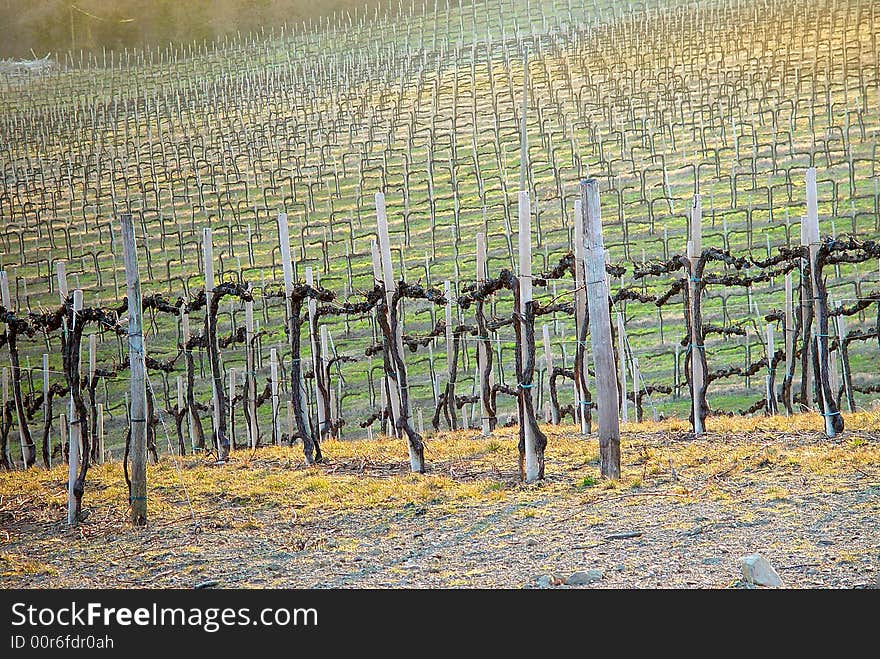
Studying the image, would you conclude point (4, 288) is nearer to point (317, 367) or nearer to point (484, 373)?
point (317, 367)

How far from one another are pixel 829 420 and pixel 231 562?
→ 4030 millimetres

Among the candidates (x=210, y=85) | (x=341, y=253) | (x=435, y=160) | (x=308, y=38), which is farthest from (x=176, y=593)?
(x=435, y=160)

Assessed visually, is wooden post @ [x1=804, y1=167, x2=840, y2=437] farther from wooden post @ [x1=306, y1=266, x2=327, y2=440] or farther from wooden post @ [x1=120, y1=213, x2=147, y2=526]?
wooden post @ [x1=120, y1=213, x2=147, y2=526]

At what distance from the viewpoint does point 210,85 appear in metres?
12.1

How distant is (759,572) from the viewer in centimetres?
407

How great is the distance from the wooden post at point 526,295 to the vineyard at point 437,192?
2.42 m

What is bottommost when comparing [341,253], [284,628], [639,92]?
[284,628]

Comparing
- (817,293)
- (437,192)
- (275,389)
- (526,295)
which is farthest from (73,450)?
(437,192)

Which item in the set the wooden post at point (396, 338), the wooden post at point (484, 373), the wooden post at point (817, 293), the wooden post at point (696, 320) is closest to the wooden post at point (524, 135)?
the wooden post at point (484, 373)

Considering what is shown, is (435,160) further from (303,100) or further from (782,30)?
(782,30)

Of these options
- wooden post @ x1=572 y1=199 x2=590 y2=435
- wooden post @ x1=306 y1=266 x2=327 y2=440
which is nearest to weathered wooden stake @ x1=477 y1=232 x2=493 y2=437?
wooden post @ x1=572 y1=199 x2=590 y2=435

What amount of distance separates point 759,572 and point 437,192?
11339 millimetres

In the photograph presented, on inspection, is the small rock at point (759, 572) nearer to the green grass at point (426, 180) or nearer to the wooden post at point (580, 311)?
the wooden post at point (580, 311)

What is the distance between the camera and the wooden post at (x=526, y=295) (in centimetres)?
594
